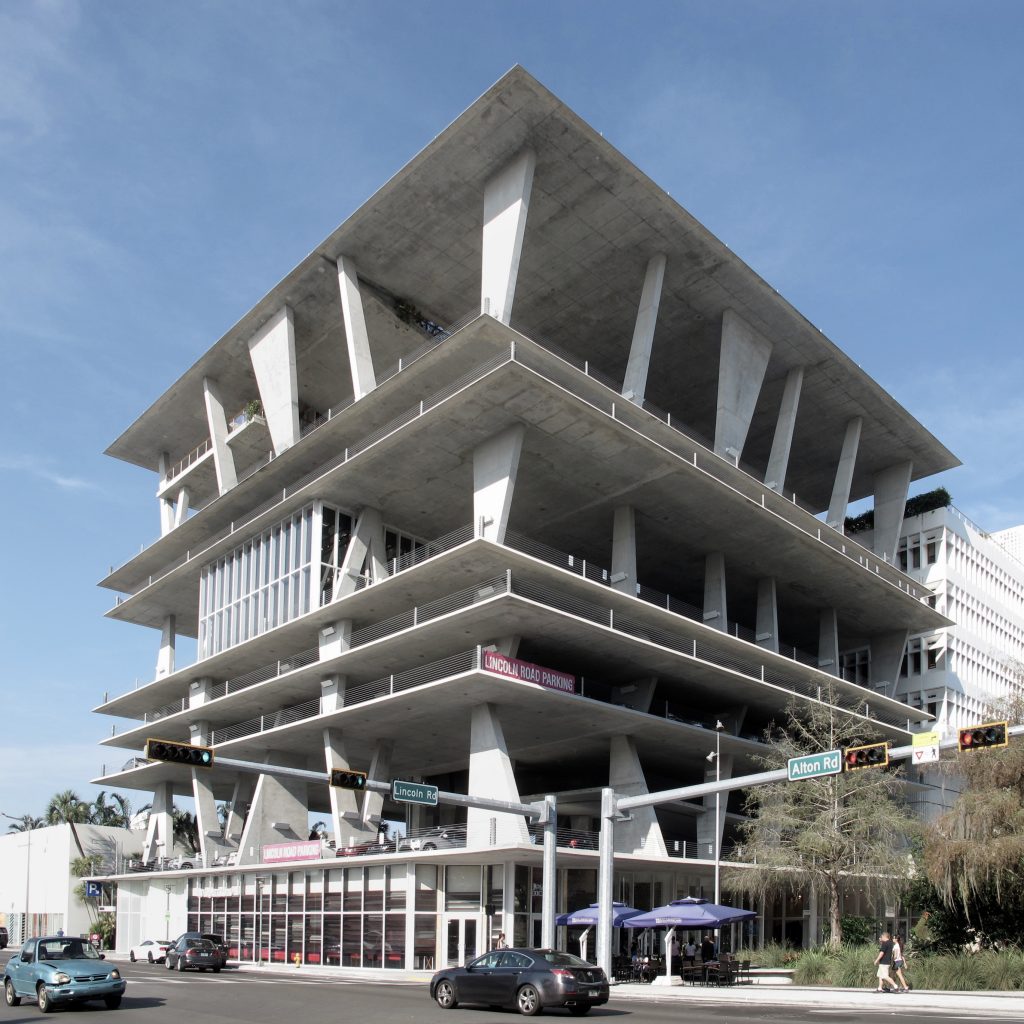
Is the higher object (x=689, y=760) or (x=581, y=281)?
(x=581, y=281)

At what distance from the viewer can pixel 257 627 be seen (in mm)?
54344

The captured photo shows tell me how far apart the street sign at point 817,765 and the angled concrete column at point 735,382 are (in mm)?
26760

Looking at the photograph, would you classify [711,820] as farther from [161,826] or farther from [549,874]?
[161,826]

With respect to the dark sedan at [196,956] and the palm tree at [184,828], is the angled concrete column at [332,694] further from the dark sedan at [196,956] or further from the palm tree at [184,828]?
the palm tree at [184,828]

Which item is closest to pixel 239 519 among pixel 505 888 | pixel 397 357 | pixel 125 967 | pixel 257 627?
pixel 257 627

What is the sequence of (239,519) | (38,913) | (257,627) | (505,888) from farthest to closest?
(38,913) → (239,519) → (257,627) → (505,888)

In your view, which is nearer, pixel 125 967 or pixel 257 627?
pixel 125 967

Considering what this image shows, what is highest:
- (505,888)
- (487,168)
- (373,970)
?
(487,168)

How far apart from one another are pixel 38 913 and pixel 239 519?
3954 centimetres

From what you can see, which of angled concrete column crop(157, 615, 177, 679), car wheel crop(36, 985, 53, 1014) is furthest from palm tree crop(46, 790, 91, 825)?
car wheel crop(36, 985, 53, 1014)

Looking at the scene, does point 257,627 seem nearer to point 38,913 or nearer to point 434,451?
point 434,451

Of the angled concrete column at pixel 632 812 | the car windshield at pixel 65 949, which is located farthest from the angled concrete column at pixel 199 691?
the car windshield at pixel 65 949

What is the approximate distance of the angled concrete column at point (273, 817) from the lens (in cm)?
5253

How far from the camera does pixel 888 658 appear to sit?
6600cm
